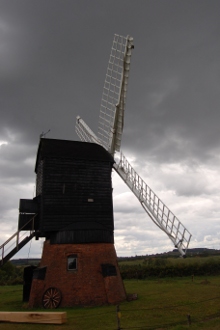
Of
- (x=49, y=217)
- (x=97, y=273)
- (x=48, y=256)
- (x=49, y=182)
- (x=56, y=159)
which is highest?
(x=56, y=159)

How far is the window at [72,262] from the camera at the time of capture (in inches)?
769

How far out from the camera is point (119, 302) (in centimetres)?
1962

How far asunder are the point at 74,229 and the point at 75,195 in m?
2.38

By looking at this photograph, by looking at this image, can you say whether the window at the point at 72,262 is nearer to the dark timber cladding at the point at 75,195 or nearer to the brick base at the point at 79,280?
the brick base at the point at 79,280

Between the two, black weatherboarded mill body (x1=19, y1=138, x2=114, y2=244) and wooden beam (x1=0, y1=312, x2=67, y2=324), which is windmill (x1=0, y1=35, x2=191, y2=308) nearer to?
black weatherboarded mill body (x1=19, y1=138, x2=114, y2=244)

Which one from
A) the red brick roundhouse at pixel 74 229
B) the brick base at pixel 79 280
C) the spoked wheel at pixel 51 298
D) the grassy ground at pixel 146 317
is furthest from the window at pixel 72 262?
the grassy ground at pixel 146 317

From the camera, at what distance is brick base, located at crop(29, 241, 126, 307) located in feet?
61.8

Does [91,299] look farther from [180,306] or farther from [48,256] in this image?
[180,306]

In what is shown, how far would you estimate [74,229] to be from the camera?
2042 cm

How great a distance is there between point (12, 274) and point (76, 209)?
4186cm

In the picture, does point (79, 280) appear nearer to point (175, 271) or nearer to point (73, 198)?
point (73, 198)

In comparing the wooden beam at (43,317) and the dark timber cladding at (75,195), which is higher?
the dark timber cladding at (75,195)

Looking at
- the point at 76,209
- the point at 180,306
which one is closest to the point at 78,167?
the point at 76,209

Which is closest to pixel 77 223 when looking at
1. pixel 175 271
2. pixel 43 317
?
pixel 43 317
